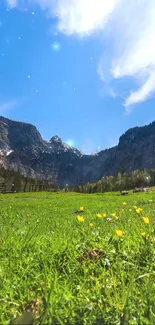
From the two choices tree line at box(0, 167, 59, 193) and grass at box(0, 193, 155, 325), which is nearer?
grass at box(0, 193, 155, 325)

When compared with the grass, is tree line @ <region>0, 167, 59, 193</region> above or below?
above

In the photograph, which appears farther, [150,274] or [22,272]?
[22,272]

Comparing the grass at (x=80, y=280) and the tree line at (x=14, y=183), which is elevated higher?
the tree line at (x=14, y=183)

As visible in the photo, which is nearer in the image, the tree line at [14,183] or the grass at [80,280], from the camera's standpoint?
the grass at [80,280]

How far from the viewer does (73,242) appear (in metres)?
4.71

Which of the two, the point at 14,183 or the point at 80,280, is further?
the point at 14,183

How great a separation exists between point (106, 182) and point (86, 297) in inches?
7799

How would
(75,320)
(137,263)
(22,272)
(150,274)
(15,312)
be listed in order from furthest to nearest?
(137,263)
(22,272)
(150,274)
(15,312)
(75,320)

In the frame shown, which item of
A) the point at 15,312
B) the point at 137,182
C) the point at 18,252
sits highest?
the point at 137,182

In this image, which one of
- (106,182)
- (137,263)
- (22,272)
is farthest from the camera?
(106,182)

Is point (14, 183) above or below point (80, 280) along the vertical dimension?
above

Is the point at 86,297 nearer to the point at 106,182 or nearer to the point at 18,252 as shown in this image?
the point at 18,252

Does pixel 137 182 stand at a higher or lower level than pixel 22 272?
higher

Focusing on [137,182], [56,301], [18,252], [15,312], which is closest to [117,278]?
[56,301]
